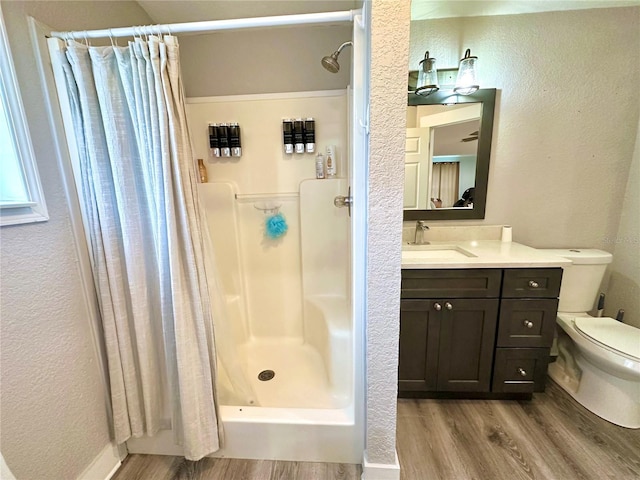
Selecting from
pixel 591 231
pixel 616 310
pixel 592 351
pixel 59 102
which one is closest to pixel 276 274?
pixel 59 102

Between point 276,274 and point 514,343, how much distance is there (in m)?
1.52

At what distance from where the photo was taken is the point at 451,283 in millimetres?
1487

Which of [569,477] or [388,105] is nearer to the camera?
[388,105]

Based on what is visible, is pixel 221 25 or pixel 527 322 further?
pixel 527 322

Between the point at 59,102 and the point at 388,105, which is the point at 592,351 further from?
the point at 59,102

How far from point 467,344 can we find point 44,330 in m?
1.94

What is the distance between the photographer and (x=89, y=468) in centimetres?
117

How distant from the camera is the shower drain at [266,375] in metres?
1.80

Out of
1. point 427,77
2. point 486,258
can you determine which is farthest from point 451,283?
point 427,77

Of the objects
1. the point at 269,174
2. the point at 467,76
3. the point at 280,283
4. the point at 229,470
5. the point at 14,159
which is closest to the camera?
the point at 14,159

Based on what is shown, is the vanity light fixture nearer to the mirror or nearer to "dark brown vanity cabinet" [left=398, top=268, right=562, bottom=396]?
the mirror

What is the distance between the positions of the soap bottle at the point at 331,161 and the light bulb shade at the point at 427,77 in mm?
633

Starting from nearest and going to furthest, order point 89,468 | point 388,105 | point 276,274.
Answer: point 388,105 → point 89,468 → point 276,274

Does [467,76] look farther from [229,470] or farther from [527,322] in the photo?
[229,470]
